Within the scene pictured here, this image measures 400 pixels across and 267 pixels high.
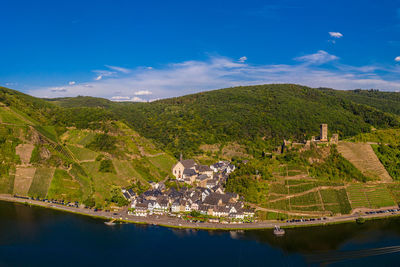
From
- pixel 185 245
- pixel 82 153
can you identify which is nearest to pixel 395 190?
pixel 185 245

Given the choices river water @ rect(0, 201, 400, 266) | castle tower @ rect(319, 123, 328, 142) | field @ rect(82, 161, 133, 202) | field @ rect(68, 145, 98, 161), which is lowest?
river water @ rect(0, 201, 400, 266)

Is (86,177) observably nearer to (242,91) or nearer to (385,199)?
(385,199)

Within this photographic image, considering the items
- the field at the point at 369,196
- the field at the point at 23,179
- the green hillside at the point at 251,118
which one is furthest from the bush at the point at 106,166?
the field at the point at 369,196

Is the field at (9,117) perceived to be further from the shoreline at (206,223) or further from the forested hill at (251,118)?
the forested hill at (251,118)

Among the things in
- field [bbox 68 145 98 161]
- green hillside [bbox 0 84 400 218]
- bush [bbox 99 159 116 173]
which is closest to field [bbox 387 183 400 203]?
green hillside [bbox 0 84 400 218]

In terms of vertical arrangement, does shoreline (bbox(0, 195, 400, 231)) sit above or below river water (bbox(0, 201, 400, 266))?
above

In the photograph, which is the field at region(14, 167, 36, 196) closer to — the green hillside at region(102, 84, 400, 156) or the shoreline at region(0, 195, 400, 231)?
the shoreline at region(0, 195, 400, 231)

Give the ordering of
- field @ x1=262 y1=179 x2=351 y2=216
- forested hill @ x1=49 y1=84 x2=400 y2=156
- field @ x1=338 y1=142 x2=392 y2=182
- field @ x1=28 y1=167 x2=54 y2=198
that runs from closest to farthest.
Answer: field @ x1=262 y1=179 x2=351 y2=216 → field @ x1=338 y1=142 x2=392 y2=182 → field @ x1=28 y1=167 x2=54 y2=198 → forested hill @ x1=49 y1=84 x2=400 y2=156
